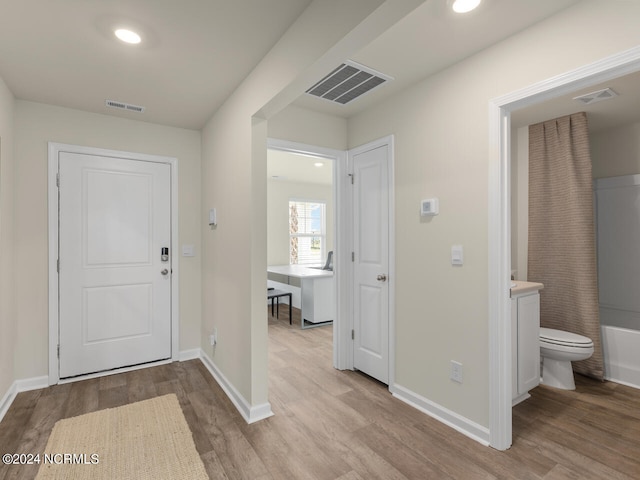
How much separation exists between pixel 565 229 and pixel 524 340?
1329 mm

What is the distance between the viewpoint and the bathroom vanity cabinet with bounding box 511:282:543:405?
2.44 metres

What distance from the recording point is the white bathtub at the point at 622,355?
2.87 meters

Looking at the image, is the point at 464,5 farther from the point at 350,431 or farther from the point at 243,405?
the point at 243,405

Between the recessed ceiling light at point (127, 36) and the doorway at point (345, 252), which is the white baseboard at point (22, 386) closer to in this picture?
the doorway at point (345, 252)

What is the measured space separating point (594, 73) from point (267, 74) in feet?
5.65

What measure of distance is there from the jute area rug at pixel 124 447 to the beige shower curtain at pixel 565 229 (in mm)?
3299

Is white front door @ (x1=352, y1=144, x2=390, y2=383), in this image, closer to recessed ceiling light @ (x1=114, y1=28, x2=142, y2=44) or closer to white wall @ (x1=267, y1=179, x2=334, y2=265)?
recessed ceiling light @ (x1=114, y1=28, x2=142, y2=44)

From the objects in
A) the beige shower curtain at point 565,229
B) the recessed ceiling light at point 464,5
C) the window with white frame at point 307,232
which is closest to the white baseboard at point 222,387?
the recessed ceiling light at point 464,5

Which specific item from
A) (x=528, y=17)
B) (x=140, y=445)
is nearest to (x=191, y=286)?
(x=140, y=445)

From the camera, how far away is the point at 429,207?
2.37 meters

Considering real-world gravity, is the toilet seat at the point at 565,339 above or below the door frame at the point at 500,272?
below

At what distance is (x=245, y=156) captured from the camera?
2.41m

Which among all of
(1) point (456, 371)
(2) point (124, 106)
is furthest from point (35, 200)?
(1) point (456, 371)

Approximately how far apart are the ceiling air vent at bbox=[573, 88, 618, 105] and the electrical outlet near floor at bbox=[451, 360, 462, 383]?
2326 millimetres
